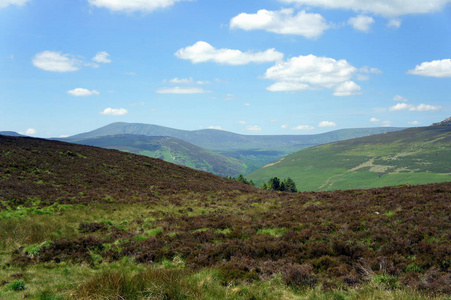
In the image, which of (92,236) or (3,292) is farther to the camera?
(92,236)

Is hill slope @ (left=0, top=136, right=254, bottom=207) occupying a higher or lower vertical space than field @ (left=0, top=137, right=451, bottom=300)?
higher

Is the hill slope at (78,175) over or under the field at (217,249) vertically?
over

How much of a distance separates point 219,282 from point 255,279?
148 cm

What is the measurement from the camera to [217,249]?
13.0 m

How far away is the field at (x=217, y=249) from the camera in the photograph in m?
8.17

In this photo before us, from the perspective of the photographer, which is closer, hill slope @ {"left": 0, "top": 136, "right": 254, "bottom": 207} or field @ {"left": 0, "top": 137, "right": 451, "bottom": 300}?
field @ {"left": 0, "top": 137, "right": 451, "bottom": 300}

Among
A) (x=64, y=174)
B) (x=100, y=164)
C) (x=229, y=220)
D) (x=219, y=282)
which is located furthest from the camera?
(x=100, y=164)

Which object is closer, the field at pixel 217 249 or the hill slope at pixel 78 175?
the field at pixel 217 249

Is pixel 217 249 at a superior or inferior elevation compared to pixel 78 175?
inferior

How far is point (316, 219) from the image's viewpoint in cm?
1744

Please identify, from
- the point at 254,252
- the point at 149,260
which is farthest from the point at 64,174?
the point at 254,252

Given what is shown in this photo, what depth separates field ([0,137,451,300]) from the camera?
26.8 ft

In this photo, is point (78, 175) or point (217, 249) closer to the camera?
point (217, 249)

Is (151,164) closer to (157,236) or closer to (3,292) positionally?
(157,236)
